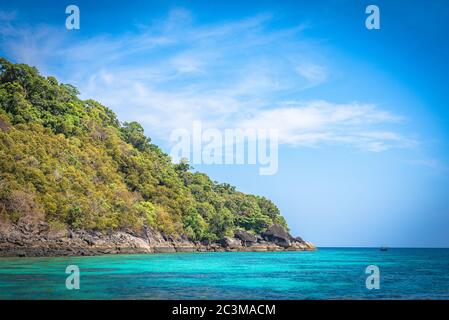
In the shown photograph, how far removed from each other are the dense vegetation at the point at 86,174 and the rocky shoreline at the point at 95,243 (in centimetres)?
110

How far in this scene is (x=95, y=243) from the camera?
4997 cm

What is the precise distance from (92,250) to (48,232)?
17.9 ft

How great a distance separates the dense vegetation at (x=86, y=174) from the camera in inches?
1826

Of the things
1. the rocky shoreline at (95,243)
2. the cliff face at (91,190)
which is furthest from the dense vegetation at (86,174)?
the rocky shoreline at (95,243)

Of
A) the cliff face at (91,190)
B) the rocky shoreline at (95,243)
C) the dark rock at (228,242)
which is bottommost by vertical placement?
the dark rock at (228,242)

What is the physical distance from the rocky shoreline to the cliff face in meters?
0.11

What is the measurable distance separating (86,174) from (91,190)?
3.57 meters

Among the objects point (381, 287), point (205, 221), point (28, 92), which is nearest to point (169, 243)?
point (205, 221)

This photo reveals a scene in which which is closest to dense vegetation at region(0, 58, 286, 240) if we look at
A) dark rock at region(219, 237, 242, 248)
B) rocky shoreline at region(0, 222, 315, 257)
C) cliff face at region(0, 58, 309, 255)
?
cliff face at region(0, 58, 309, 255)

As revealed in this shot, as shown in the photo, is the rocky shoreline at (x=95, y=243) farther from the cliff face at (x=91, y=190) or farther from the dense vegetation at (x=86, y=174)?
the dense vegetation at (x=86, y=174)

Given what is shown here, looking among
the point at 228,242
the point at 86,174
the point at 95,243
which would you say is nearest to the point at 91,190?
the point at 86,174
